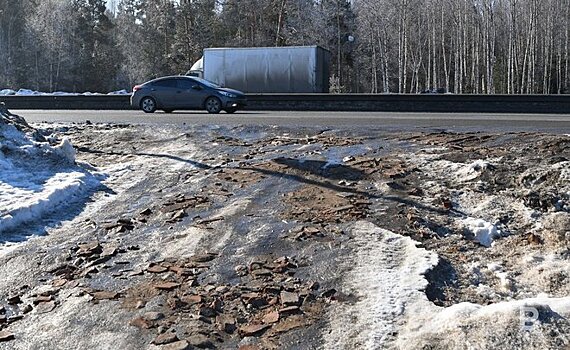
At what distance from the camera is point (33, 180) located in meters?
8.98

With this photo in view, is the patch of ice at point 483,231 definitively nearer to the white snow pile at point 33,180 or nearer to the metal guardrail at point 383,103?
the white snow pile at point 33,180

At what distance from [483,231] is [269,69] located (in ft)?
91.8

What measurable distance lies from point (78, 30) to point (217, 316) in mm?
70850

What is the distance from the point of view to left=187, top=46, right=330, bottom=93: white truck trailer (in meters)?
33.2

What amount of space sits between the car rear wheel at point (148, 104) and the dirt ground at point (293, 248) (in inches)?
497

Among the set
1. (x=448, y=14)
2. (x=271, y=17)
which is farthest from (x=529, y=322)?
(x=271, y=17)

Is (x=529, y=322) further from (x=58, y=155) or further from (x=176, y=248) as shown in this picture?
(x=58, y=155)

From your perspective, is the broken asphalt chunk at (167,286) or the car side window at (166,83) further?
the car side window at (166,83)

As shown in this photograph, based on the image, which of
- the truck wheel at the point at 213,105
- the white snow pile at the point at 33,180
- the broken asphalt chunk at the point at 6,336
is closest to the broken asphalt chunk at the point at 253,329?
the broken asphalt chunk at the point at 6,336

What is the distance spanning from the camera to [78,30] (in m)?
70.5

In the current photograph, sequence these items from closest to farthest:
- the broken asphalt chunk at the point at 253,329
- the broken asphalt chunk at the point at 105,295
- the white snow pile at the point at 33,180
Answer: the broken asphalt chunk at the point at 253,329, the broken asphalt chunk at the point at 105,295, the white snow pile at the point at 33,180

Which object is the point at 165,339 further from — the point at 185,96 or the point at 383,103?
the point at 383,103

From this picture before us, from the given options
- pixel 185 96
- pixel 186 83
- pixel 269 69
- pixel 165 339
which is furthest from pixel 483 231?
pixel 269 69

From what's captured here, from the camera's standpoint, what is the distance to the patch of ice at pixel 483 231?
6398 mm
